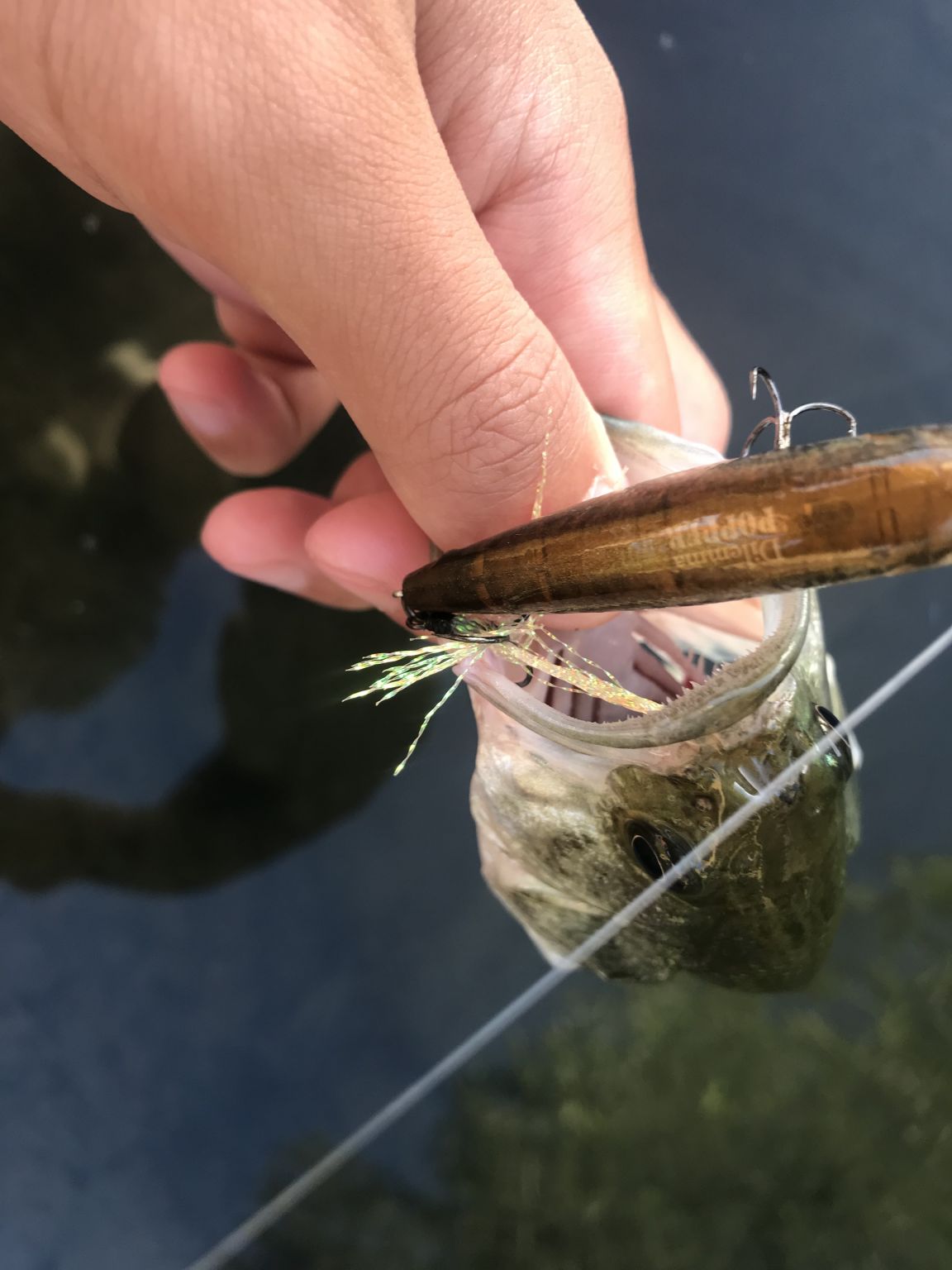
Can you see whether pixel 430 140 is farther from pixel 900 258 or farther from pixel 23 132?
pixel 900 258

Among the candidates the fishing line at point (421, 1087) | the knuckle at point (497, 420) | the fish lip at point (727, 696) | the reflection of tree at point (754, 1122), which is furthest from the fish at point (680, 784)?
the reflection of tree at point (754, 1122)

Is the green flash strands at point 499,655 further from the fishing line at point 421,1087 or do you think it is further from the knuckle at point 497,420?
the fishing line at point 421,1087

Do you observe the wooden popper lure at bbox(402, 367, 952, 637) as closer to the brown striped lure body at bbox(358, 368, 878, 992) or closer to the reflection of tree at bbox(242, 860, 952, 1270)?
the brown striped lure body at bbox(358, 368, 878, 992)

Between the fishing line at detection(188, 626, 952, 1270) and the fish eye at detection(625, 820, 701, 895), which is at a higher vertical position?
the fish eye at detection(625, 820, 701, 895)

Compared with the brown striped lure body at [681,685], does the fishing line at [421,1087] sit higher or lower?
lower

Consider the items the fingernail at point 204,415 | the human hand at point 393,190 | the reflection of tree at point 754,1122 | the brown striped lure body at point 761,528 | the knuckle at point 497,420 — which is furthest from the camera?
the reflection of tree at point 754,1122

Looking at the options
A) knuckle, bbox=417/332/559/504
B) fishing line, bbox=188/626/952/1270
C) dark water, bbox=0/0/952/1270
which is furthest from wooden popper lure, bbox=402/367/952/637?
dark water, bbox=0/0/952/1270

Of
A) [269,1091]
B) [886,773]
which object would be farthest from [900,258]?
[269,1091]
